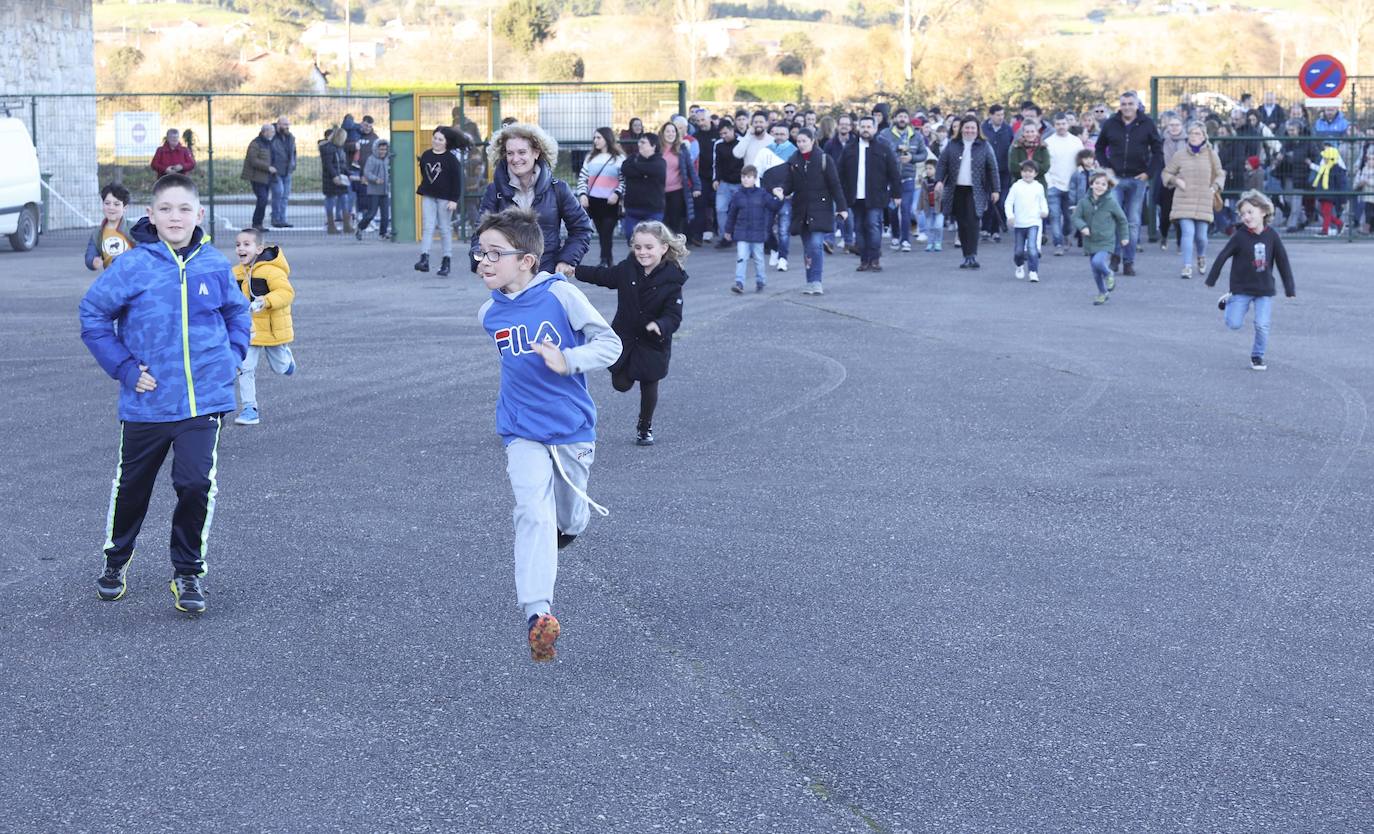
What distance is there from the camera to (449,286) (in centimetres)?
1948

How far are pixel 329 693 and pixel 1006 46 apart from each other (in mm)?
70959

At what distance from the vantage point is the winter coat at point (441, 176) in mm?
20391

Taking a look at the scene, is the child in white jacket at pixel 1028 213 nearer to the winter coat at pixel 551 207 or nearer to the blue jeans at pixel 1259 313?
the blue jeans at pixel 1259 313

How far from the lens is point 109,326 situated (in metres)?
6.60

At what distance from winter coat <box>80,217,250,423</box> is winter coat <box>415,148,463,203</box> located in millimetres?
13781

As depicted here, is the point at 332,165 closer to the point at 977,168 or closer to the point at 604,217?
the point at 604,217

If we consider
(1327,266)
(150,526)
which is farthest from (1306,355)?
(150,526)

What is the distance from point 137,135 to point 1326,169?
1808 cm

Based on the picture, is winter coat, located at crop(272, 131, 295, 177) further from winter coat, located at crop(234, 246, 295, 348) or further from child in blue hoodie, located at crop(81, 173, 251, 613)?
child in blue hoodie, located at crop(81, 173, 251, 613)

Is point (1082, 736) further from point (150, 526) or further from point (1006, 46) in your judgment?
point (1006, 46)

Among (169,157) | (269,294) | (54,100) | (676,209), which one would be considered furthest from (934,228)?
(54,100)

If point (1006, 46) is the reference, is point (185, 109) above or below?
below

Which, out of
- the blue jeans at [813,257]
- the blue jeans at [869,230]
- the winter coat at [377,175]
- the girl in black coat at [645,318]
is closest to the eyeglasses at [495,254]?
the girl in black coat at [645,318]

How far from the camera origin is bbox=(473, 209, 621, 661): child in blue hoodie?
6.08m
